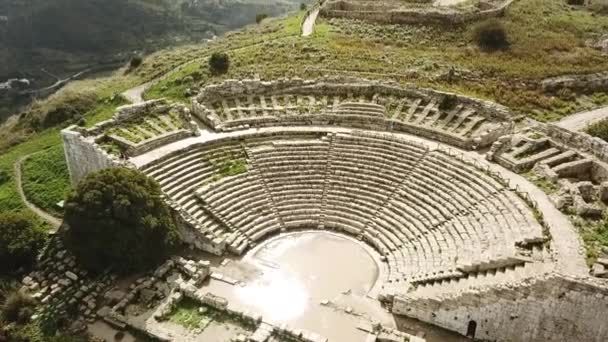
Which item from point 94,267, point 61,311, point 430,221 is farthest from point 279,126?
point 61,311

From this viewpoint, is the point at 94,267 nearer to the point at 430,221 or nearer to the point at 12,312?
the point at 12,312

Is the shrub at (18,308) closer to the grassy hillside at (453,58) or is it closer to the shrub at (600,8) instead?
the grassy hillside at (453,58)

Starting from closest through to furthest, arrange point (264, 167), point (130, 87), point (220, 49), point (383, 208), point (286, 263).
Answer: point (286, 263) < point (383, 208) < point (264, 167) < point (130, 87) < point (220, 49)

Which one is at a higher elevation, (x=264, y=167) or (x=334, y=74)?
(x=334, y=74)

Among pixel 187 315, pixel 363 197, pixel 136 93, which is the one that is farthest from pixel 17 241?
pixel 136 93

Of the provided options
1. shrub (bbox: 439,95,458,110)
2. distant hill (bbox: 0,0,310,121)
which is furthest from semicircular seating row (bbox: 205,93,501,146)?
distant hill (bbox: 0,0,310,121)

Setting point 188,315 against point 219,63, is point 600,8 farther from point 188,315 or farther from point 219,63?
point 188,315

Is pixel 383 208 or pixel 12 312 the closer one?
pixel 12 312

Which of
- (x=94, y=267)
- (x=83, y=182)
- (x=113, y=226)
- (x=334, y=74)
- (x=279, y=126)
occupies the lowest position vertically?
(x=94, y=267)
